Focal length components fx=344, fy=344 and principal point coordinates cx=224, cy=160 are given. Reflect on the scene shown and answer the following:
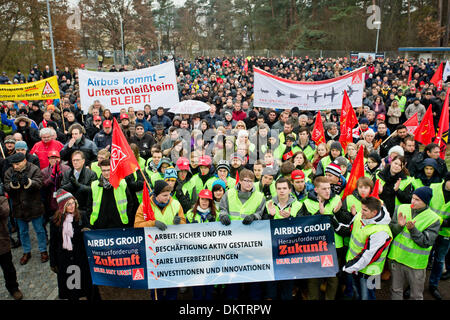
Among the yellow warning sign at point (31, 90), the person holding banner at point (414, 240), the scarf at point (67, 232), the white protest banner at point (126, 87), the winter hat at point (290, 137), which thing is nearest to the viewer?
the person holding banner at point (414, 240)

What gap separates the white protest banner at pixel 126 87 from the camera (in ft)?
29.8

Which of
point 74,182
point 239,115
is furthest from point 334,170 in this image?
point 239,115

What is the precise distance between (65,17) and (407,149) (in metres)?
31.1

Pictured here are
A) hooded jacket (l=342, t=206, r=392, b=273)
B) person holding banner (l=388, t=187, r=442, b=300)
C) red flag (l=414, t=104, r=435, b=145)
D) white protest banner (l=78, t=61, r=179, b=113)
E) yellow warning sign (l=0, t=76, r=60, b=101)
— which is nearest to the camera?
hooded jacket (l=342, t=206, r=392, b=273)

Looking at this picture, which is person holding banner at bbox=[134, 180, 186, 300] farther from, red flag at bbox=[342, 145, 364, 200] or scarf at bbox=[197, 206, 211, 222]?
red flag at bbox=[342, 145, 364, 200]

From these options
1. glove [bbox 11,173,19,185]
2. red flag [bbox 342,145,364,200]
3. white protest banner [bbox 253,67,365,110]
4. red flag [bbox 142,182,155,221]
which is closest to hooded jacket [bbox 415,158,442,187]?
red flag [bbox 342,145,364,200]

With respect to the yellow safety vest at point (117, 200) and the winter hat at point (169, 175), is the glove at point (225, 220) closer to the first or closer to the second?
the winter hat at point (169, 175)

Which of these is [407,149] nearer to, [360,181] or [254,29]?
[360,181]

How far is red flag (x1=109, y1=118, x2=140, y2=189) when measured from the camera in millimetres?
4445

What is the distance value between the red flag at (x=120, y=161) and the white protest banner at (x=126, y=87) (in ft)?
15.6

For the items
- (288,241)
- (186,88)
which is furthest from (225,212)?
(186,88)

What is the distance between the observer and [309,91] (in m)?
9.00

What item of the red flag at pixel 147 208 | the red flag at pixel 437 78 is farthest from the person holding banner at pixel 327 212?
the red flag at pixel 437 78

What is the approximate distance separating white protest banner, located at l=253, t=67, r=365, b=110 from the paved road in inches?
209
